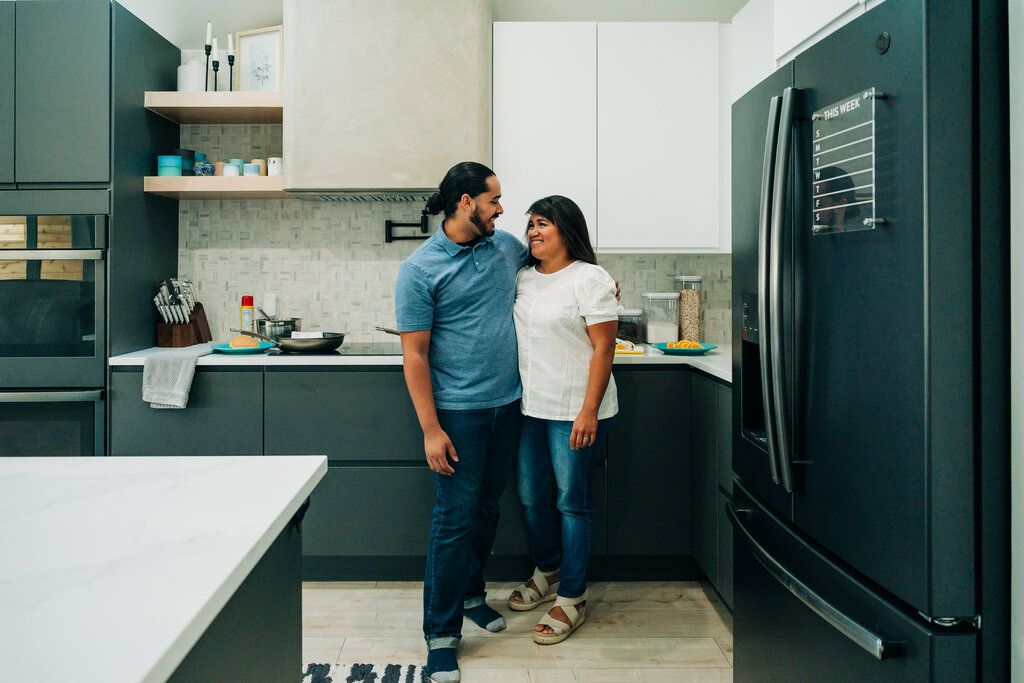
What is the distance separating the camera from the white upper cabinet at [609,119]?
2.76 m

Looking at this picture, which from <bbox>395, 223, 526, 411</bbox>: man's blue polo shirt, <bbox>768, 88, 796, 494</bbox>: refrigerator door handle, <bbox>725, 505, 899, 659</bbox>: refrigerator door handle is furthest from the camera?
<bbox>395, 223, 526, 411</bbox>: man's blue polo shirt

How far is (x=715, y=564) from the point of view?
7.66ft

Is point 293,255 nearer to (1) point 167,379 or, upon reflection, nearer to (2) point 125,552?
(1) point 167,379

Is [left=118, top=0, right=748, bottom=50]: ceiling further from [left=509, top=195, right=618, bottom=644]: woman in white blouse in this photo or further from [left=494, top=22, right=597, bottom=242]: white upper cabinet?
[left=509, top=195, right=618, bottom=644]: woman in white blouse

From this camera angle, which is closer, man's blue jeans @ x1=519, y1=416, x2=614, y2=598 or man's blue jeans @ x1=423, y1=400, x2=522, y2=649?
man's blue jeans @ x1=423, y1=400, x2=522, y2=649

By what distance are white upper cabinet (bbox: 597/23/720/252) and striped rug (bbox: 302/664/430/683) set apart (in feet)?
5.63

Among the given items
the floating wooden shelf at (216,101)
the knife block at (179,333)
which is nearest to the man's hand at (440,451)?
the knife block at (179,333)

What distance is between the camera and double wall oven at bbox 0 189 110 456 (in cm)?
252

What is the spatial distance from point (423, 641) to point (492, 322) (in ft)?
3.38

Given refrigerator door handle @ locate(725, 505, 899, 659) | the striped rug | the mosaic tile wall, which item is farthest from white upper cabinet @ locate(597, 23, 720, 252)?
the striped rug

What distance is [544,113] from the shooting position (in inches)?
109

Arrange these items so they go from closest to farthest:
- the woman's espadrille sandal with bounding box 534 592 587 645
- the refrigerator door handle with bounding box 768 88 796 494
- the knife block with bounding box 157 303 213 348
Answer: the refrigerator door handle with bounding box 768 88 796 494 → the woman's espadrille sandal with bounding box 534 592 587 645 → the knife block with bounding box 157 303 213 348

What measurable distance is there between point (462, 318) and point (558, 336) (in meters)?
0.29

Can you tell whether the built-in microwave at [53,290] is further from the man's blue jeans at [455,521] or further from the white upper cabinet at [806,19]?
the white upper cabinet at [806,19]
